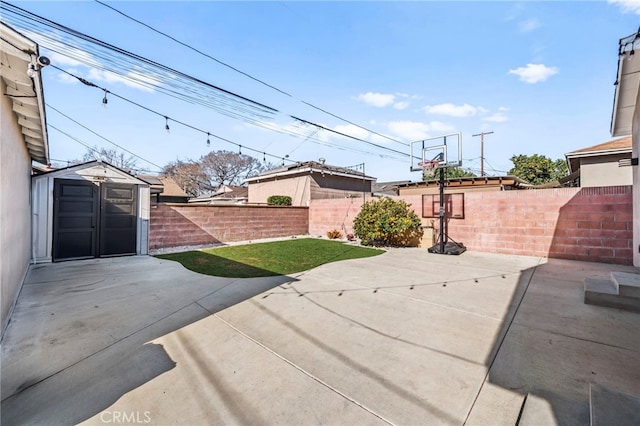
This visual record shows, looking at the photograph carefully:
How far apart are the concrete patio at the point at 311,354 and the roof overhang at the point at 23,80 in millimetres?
2668

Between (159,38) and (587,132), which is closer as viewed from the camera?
(159,38)

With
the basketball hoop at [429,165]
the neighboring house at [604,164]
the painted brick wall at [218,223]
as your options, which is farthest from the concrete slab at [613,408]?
the neighboring house at [604,164]

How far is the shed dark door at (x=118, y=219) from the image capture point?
22.9 feet

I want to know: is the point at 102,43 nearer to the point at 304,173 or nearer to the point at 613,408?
the point at 613,408

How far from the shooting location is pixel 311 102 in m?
10.5

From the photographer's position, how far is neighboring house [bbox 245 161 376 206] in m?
14.9

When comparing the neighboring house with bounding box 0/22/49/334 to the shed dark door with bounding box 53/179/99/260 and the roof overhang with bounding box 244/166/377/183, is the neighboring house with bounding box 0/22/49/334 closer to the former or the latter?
the shed dark door with bounding box 53/179/99/260

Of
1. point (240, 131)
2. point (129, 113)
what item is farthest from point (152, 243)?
point (240, 131)

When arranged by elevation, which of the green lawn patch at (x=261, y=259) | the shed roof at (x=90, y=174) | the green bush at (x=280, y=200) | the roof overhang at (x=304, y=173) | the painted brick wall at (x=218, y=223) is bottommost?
the green lawn patch at (x=261, y=259)

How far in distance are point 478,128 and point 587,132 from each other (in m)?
7.48

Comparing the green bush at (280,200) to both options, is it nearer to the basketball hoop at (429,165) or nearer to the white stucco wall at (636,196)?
the basketball hoop at (429,165)

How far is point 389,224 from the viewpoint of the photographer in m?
9.06

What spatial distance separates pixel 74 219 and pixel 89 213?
32 cm

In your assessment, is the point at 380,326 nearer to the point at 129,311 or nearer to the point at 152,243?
the point at 129,311
